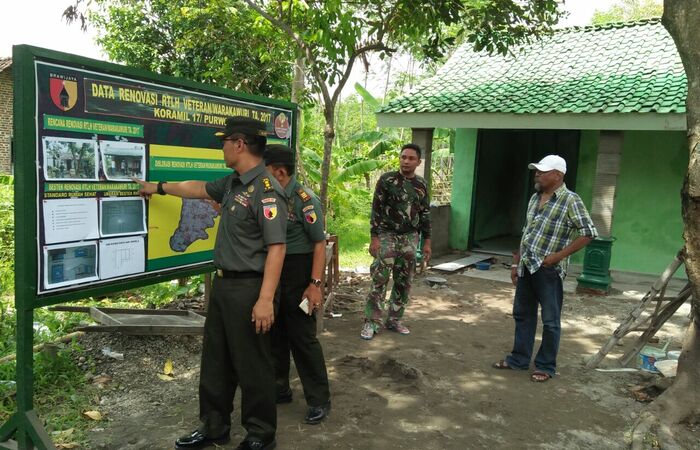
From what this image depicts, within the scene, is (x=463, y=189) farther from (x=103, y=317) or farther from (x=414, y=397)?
(x=103, y=317)

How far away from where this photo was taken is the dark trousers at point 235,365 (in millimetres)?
3094

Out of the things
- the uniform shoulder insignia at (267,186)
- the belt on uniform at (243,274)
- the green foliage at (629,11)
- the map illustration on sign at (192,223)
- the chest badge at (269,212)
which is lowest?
the belt on uniform at (243,274)

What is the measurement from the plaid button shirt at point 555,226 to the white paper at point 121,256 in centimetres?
298

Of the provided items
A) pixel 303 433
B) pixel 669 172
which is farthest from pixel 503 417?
pixel 669 172

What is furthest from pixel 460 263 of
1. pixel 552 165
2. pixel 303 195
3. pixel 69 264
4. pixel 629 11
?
pixel 629 11

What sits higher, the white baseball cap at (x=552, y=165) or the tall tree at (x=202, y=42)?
the tall tree at (x=202, y=42)

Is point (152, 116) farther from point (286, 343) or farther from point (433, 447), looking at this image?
point (433, 447)

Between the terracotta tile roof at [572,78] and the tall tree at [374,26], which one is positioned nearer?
the tall tree at [374,26]

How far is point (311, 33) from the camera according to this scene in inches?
246

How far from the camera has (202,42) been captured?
10.6 m

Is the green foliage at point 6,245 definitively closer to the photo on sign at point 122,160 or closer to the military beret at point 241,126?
the photo on sign at point 122,160

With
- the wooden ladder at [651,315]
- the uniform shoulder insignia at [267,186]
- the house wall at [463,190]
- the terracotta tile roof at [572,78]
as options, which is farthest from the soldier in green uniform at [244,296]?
the house wall at [463,190]

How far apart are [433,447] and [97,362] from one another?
276 centimetres

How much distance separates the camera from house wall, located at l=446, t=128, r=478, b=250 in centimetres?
1138
